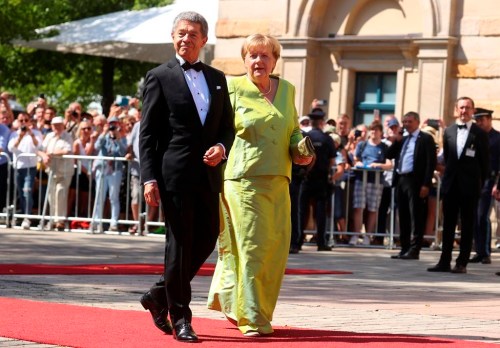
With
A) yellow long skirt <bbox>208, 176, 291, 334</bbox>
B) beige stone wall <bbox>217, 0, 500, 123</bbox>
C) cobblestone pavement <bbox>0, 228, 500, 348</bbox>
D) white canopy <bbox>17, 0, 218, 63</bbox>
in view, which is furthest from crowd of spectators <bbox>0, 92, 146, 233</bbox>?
yellow long skirt <bbox>208, 176, 291, 334</bbox>

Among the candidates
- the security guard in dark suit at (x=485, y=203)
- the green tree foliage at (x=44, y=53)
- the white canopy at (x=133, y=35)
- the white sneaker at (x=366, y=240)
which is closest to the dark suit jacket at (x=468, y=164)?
the security guard in dark suit at (x=485, y=203)

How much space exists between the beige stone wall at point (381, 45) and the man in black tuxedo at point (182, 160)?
1331 cm

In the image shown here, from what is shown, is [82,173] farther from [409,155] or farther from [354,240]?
[409,155]

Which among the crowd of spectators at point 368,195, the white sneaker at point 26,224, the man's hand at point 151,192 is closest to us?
the man's hand at point 151,192

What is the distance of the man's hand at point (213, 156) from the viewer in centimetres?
837

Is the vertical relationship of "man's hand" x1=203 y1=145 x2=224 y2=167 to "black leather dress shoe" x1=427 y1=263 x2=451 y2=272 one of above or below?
above

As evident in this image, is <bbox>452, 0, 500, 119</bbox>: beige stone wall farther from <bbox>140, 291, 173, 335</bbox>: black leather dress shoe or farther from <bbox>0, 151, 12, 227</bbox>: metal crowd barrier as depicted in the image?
<bbox>140, 291, 173, 335</bbox>: black leather dress shoe

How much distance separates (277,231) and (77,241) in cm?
943

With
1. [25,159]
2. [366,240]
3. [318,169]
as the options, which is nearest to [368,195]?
[366,240]

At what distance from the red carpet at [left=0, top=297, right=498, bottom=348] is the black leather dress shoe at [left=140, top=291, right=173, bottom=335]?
5 cm

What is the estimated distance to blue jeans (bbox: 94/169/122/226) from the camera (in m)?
19.8

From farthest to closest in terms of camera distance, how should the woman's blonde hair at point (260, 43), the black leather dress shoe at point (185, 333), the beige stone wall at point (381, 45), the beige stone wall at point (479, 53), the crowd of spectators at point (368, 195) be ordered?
the beige stone wall at point (381, 45) → the beige stone wall at point (479, 53) → the crowd of spectators at point (368, 195) → the woman's blonde hair at point (260, 43) → the black leather dress shoe at point (185, 333)

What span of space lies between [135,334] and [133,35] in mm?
15760

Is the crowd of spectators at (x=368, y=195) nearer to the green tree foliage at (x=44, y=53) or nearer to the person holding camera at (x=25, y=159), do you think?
the person holding camera at (x=25, y=159)
